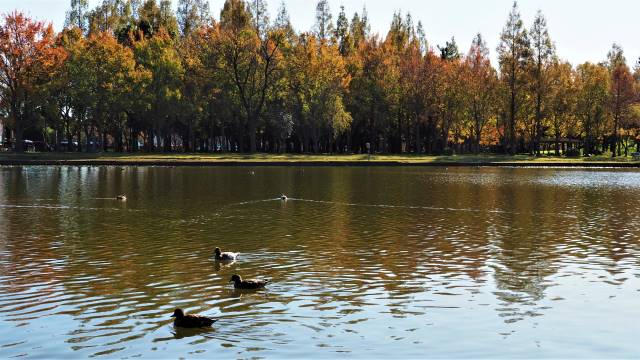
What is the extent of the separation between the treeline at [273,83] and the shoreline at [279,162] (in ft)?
40.2

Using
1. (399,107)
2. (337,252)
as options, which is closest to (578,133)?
(399,107)

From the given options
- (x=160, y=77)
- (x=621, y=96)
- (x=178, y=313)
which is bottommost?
(x=178, y=313)

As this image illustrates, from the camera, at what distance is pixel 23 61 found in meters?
112

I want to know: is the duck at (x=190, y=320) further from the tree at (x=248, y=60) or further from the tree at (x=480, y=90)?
the tree at (x=480, y=90)

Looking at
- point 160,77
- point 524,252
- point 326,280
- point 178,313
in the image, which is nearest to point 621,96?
point 160,77

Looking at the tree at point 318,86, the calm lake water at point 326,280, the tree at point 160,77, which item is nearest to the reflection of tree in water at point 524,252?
the calm lake water at point 326,280

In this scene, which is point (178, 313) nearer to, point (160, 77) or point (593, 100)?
point (160, 77)

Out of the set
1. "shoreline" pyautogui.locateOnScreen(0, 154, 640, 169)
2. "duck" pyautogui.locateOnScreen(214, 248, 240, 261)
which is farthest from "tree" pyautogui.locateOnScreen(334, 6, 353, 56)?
"duck" pyautogui.locateOnScreen(214, 248, 240, 261)

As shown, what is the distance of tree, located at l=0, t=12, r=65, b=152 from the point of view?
364 ft

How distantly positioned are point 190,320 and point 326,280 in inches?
238

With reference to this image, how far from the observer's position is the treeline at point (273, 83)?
11650 centimetres

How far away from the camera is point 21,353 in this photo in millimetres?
13828

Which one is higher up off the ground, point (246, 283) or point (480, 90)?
point (480, 90)

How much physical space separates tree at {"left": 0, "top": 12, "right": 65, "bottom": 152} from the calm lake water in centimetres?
7525
